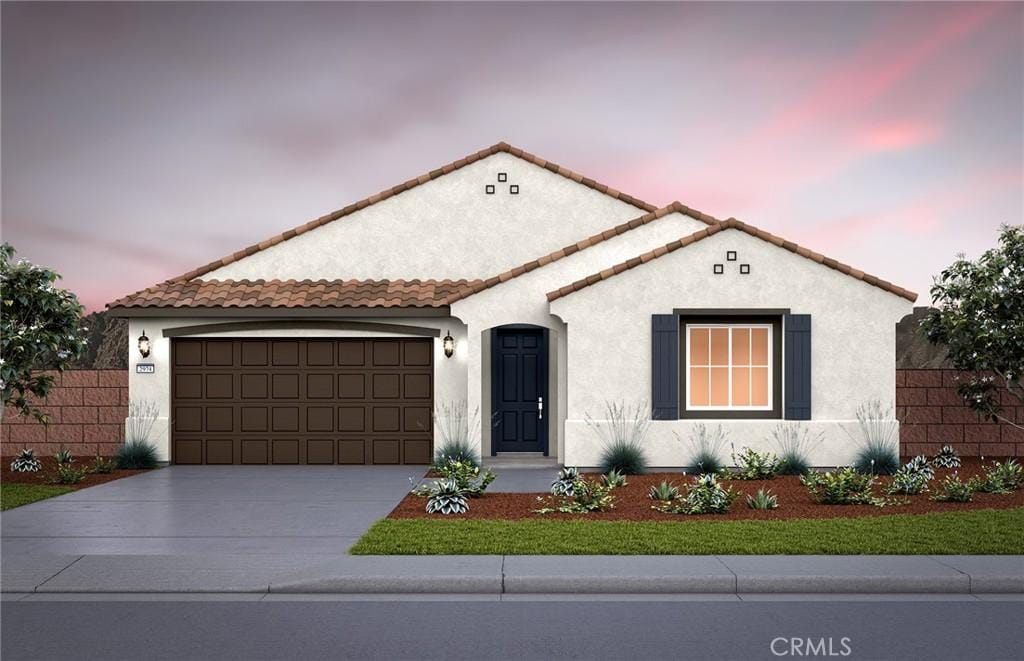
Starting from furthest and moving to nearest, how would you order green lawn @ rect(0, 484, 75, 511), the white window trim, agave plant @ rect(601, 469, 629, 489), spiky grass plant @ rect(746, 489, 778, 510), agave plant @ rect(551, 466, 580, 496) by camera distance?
the white window trim → agave plant @ rect(601, 469, 629, 489) → green lawn @ rect(0, 484, 75, 511) → agave plant @ rect(551, 466, 580, 496) → spiky grass plant @ rect(746, 489, 778, 510)

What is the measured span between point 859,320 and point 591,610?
1054cm

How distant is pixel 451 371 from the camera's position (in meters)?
17.2

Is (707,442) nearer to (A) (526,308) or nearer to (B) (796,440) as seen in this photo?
(B) (796,440)

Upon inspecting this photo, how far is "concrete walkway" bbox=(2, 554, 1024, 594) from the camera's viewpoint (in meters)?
7.56

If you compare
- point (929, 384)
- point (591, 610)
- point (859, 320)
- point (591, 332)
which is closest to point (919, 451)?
point (929, 384)

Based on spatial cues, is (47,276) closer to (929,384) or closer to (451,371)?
(451,371)

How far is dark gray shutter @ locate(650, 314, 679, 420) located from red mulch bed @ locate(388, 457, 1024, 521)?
191cm

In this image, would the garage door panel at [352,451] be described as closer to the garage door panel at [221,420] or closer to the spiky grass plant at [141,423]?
the garage door panel at [221,420]

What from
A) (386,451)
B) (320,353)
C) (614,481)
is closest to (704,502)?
(614,481)

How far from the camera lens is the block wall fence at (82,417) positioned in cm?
1828

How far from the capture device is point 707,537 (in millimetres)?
9344

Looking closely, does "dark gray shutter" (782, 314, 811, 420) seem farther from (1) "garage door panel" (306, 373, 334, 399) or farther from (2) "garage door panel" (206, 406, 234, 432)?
(2) "garage door panel" (206, 406, 234, 432)

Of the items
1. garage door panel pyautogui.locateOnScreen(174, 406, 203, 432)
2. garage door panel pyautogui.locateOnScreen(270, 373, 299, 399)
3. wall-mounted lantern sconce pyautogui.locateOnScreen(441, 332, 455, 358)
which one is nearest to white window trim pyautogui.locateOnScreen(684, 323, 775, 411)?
wall-mounted lantern sconce pyautogui.locateOnScreen(441, 332, 455, 358)

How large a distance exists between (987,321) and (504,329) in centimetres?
913
